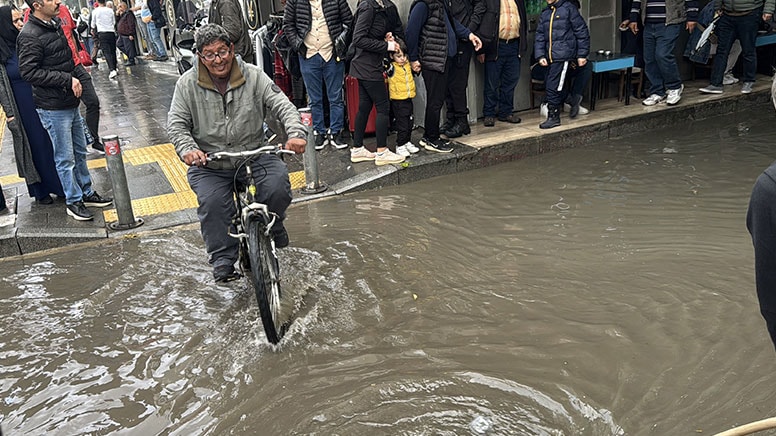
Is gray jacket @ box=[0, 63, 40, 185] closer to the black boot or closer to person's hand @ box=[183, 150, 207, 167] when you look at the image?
person's hand @ box=[183, 150, 207, 167]

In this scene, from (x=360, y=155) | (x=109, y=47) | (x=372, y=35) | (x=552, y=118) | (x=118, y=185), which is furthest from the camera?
(x=109, y=47)

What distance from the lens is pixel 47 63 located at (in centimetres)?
639

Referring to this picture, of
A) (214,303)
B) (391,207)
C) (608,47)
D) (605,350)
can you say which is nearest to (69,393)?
(214,303)

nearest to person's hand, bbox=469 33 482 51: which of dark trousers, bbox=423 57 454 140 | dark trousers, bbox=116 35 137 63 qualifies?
dark trousers, bbox=423 57 454 140

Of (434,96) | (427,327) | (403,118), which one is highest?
(434,96)

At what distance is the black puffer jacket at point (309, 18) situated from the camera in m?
8.15

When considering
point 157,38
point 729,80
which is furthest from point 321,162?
point 157,38

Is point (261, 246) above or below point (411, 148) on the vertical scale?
above

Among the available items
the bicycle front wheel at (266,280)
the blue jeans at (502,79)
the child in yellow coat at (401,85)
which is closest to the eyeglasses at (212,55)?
the bicycle front wheel at (266,280)

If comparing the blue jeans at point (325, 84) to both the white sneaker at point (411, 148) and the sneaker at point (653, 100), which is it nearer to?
the white sneaker at point (411, 148)

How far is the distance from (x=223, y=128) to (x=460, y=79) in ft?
13.9

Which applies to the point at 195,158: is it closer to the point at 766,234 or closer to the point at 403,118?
the point at 766,234

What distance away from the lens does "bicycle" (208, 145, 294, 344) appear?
14.1 feet

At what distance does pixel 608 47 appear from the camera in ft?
34.4
